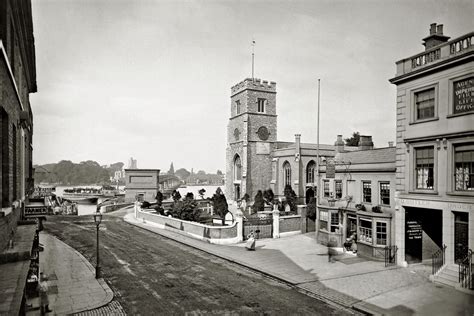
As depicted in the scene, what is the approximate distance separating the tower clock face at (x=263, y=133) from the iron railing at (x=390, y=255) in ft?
124

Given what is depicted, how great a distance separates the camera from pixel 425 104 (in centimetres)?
1650

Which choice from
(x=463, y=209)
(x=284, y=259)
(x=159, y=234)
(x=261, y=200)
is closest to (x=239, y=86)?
(x=261, y=200)

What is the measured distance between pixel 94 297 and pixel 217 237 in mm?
12112

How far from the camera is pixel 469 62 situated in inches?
557

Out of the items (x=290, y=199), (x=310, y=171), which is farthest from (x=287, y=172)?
(x=290, y=199)

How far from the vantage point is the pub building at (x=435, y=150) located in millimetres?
14242

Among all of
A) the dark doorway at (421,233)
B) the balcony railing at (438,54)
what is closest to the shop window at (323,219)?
the dark doorway at (421,233)

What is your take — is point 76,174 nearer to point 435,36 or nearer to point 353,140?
point 353,140

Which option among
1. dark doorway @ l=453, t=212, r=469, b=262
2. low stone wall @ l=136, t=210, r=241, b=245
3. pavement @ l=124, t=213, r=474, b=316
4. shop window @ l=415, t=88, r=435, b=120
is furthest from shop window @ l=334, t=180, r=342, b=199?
dark doorway @ l=453, t=212, r=469, b=262

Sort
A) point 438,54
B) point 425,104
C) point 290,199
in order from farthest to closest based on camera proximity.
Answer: point 290,199 → point 425,104 → point 438,54

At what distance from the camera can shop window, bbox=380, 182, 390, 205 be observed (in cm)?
1878

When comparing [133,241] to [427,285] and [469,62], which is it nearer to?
[427,285]

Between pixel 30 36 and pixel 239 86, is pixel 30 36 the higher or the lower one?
the lower one

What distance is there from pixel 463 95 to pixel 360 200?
28.1 feet
